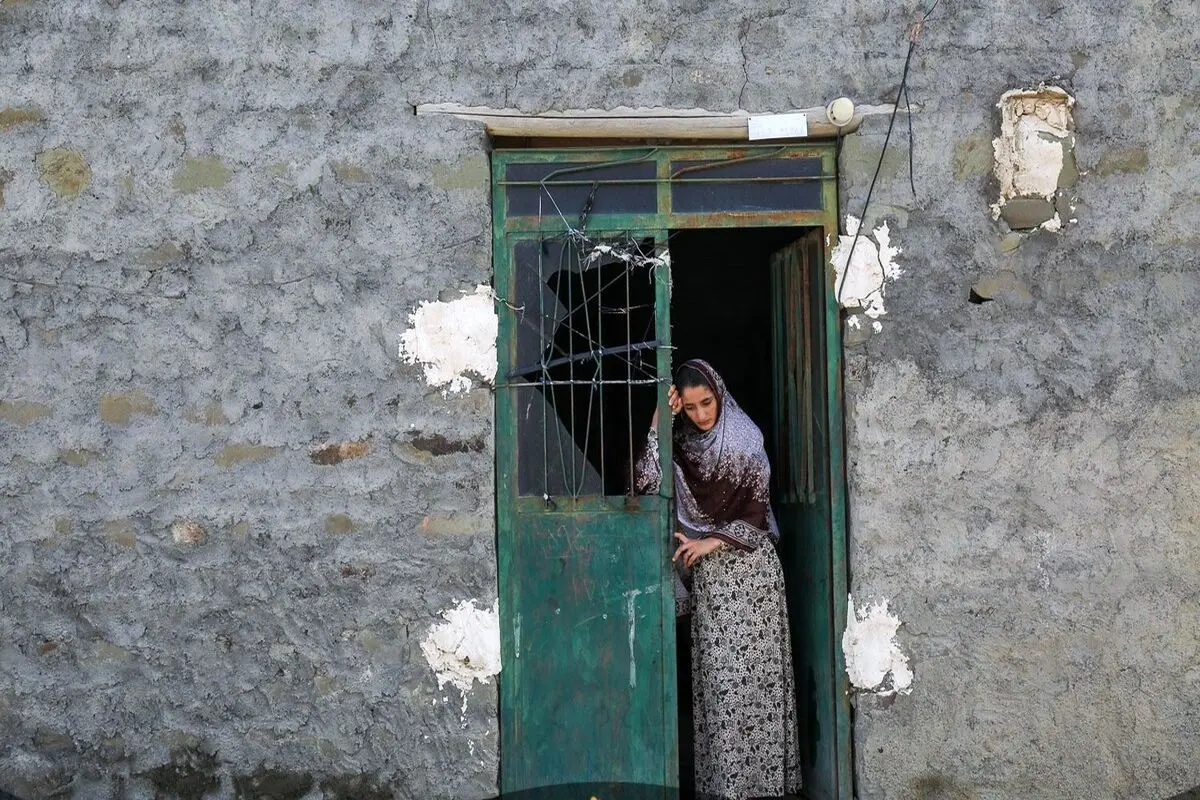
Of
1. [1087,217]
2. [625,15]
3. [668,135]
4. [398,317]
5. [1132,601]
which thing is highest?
[625,15]

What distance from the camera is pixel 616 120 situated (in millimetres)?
3717

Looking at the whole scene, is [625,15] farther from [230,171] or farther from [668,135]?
[230,171]

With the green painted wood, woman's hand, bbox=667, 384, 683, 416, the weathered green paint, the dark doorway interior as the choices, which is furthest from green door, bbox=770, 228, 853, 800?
the dark doorway interior

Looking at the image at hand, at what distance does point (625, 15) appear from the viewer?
3723 millimetres

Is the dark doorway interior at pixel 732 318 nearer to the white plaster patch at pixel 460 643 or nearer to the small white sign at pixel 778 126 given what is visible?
the small white sign at pixel 778 126

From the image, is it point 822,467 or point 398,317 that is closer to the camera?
point 398,317

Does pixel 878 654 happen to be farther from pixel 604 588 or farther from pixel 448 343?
pixel 448 343

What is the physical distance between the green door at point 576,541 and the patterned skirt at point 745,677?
32 centimetres

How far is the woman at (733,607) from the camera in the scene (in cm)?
406

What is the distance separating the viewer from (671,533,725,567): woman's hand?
4.03 m

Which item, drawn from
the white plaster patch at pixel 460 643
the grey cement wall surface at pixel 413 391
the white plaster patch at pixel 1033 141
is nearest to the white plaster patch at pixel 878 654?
the grey cement wall surface at pixel 413 391

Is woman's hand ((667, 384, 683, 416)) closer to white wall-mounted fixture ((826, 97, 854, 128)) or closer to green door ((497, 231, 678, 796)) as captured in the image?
green door ((497, 231, 678, 796))

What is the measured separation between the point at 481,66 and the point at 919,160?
1.38 meters

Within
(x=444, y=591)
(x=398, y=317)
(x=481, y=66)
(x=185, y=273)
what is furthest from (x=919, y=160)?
(x=185, y=273)
